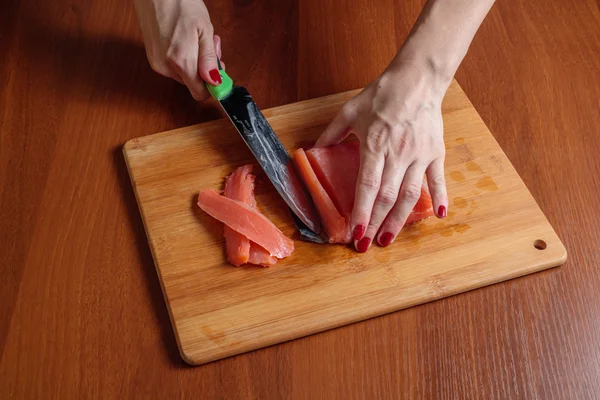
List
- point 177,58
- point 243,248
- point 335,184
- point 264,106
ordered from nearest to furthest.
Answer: point 243,248
point 335,184
point 177,58
point 264,106

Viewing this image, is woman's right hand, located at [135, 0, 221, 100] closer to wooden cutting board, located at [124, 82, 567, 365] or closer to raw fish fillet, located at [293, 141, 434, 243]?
wooden cutting board, located at [124, 82, 567, 365]

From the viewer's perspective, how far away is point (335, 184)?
1.79 metres

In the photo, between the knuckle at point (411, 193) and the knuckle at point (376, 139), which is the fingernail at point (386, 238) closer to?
the knuckle at point (411, 193)

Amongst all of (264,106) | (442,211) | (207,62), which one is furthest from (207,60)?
(442,211)

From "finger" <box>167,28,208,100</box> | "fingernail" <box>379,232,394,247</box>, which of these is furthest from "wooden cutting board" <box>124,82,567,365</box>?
"finger" <box>167,28,208,100</box>

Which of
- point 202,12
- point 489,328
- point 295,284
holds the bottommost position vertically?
point 489,328

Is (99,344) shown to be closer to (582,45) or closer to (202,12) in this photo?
(202,12)

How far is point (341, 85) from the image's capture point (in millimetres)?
2145

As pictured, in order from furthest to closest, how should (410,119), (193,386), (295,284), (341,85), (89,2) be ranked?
1. (89,2)
2. (341,85)
3. (410,119)
4. (295,284)
5. (193,386)

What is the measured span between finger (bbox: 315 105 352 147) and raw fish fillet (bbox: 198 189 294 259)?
0.29m

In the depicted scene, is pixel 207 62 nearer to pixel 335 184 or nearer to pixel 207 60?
pixel 207 60

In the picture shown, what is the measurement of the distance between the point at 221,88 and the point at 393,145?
532 millimetres

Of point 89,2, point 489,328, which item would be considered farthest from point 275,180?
→ point 89,2

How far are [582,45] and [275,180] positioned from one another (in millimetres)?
1244
